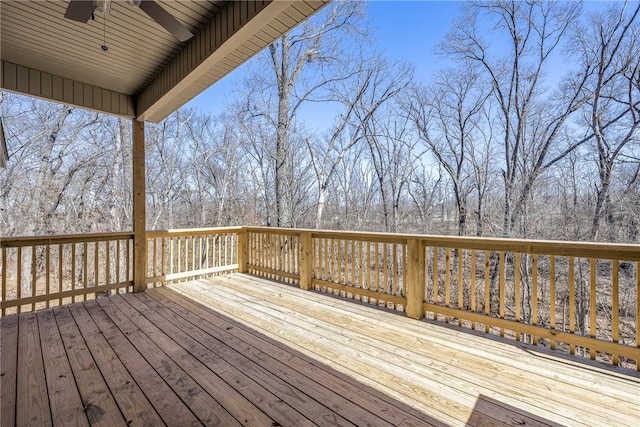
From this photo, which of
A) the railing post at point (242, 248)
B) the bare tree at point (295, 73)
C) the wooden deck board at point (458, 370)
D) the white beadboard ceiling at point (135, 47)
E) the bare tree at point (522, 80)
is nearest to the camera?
the wooden deck board at point (458, 370)

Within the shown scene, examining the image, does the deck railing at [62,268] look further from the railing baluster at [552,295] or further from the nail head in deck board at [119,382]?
the railing baluster at [552,295]

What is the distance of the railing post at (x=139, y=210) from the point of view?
4.35 m

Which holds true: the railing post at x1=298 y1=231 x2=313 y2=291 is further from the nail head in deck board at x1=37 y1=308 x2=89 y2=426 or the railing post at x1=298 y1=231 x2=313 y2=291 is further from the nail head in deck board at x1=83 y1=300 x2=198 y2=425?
the nail head in deck board at x1=37 y1=308 x2=89 y2=426

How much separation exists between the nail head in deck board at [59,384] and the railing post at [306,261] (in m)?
2.75

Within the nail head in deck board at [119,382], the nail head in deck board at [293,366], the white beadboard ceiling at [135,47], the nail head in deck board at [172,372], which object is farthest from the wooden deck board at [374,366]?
the white beadboard ceiling at [135,47]

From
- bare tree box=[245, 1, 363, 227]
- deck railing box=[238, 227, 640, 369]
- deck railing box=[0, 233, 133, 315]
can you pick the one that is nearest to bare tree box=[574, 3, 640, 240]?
deck railing box=[238, 227, 640, 369]

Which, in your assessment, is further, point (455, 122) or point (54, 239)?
point (455, 122)

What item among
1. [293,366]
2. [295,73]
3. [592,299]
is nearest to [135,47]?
[293,366]

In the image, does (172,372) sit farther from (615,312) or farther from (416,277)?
(615,312)

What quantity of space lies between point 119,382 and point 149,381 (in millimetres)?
200

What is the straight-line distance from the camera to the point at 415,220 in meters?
10.3

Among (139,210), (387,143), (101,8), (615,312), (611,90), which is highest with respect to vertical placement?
(611,90)

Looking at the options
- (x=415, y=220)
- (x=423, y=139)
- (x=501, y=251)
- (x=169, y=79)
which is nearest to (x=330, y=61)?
(x=423, y=139)

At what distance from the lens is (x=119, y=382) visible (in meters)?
2.04
